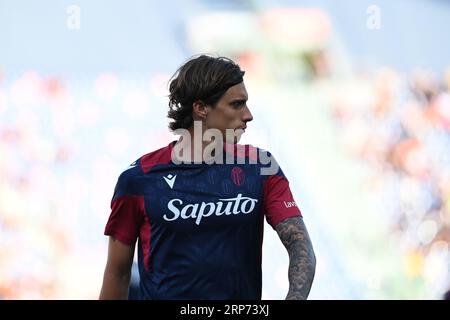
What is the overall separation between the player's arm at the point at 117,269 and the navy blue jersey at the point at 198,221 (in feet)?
0.14

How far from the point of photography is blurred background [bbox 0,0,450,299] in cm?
857

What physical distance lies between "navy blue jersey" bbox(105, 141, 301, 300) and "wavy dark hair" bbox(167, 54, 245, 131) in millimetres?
176

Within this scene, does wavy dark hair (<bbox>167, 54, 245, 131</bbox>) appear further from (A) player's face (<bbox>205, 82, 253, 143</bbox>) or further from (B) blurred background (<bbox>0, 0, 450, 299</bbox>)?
(B) blurred background (<bbox>0, 0, 450, 299</bbox>)

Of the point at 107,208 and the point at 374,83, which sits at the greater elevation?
the point at 374,83

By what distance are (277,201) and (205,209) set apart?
10.3 inches

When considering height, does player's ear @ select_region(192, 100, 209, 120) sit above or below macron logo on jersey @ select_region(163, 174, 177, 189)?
above

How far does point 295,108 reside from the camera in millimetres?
8906

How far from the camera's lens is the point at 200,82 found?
3.87 metres

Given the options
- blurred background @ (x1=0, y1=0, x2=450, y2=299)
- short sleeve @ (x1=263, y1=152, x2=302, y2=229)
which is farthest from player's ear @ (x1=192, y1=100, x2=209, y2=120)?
blurred background @ (x1=0, y1=0, x2=450, y2=299)

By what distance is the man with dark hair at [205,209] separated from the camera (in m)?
3.70

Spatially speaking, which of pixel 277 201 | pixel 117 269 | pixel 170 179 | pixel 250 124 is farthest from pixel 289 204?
pixel 250 124
